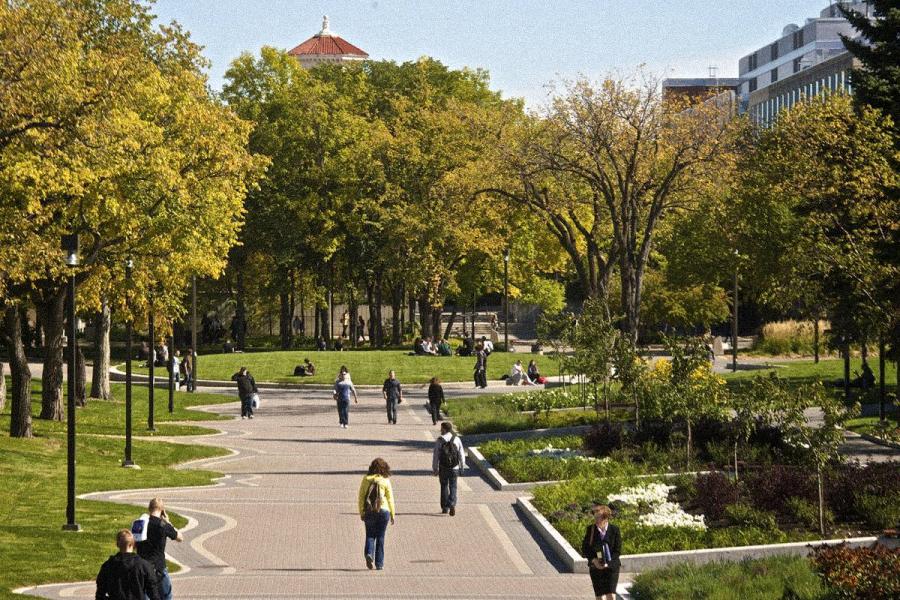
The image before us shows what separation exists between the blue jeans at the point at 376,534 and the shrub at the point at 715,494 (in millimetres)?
5559

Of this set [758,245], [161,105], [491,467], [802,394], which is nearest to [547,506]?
[802,394]

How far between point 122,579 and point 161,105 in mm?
24818

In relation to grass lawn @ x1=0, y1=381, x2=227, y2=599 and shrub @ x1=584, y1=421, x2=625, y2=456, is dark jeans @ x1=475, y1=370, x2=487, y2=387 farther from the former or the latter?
shrub @ x1=584, y1=421, x2=625, y2=456

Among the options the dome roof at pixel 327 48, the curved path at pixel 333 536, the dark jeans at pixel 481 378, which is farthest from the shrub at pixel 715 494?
the dome roof at pixel 327 48

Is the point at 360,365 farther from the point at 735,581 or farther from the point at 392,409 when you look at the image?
the point at 735,581

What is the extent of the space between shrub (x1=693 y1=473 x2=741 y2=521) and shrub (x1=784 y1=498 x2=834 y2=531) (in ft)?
3.15

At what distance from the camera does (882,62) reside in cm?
4019

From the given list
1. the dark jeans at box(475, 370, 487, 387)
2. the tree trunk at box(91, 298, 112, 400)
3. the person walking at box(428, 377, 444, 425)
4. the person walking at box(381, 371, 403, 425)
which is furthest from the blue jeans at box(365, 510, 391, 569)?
the dark jeans at box(475, 370, 487, 387)

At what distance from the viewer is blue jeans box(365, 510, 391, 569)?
1859cm

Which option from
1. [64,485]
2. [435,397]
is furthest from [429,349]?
[64,485]

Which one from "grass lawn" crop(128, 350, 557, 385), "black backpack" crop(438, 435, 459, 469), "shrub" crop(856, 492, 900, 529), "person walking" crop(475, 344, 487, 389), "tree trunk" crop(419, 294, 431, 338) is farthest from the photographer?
"tree trunk" crop(419, 294, 431, 338)

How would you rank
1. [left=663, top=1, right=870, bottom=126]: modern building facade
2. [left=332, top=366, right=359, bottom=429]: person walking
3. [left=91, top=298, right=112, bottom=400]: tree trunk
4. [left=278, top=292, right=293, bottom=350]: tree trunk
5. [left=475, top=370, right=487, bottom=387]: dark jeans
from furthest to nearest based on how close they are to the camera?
[left=663, top=1, right=870, bottom=126]: modern building facade, [left=278, top=292, right=293, bottom=350]: tree trunk, [left=475, top=370, right=487, bottom=387]: dark jeans, [left=91, top=298, right=112, bottom=400]: tree trunk, [left=332, top=366, right=359, bottom=429]: person walking

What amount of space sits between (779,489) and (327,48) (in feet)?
416

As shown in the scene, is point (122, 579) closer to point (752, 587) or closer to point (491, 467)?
point (752, 587)
